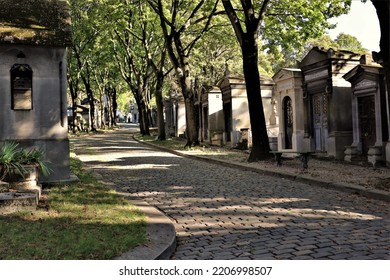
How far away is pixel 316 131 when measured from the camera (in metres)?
16.2

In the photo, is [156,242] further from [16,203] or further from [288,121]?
[288,121]

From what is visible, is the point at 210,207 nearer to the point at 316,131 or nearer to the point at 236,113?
the point at 316,131

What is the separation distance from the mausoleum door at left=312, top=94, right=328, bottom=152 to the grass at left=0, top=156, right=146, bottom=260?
34.5 ft

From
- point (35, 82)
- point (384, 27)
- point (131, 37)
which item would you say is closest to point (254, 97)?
point (384, 27)

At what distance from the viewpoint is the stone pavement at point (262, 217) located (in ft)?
14.9

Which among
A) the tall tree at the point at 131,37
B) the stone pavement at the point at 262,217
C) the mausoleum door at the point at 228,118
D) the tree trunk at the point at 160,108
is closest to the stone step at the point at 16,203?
the stone pavement at the point at 262,217

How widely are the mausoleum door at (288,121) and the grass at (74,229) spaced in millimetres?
12217

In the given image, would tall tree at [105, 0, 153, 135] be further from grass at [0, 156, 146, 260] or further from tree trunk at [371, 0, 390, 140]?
grass at [0, 156, 146, 260]

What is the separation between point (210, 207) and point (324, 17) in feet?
40.4

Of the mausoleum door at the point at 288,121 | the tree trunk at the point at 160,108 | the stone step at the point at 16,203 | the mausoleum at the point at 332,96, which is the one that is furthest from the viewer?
the tree trunk at the point at 160,108

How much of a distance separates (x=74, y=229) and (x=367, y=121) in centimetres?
1135

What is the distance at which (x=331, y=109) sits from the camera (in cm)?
1468

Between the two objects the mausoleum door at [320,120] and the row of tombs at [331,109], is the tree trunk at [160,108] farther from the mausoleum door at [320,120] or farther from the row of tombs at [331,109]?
the mausoleum door at [320,120]

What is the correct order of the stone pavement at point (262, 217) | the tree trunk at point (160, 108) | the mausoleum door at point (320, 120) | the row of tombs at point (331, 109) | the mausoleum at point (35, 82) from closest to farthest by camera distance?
the stone pavement at point (262, 217) → the mausoleum at point (35, 82) → the row of tombs at point (331, 109) → the mausoleum door at point (320, 120) → the tree trunk at point (160, 108)
